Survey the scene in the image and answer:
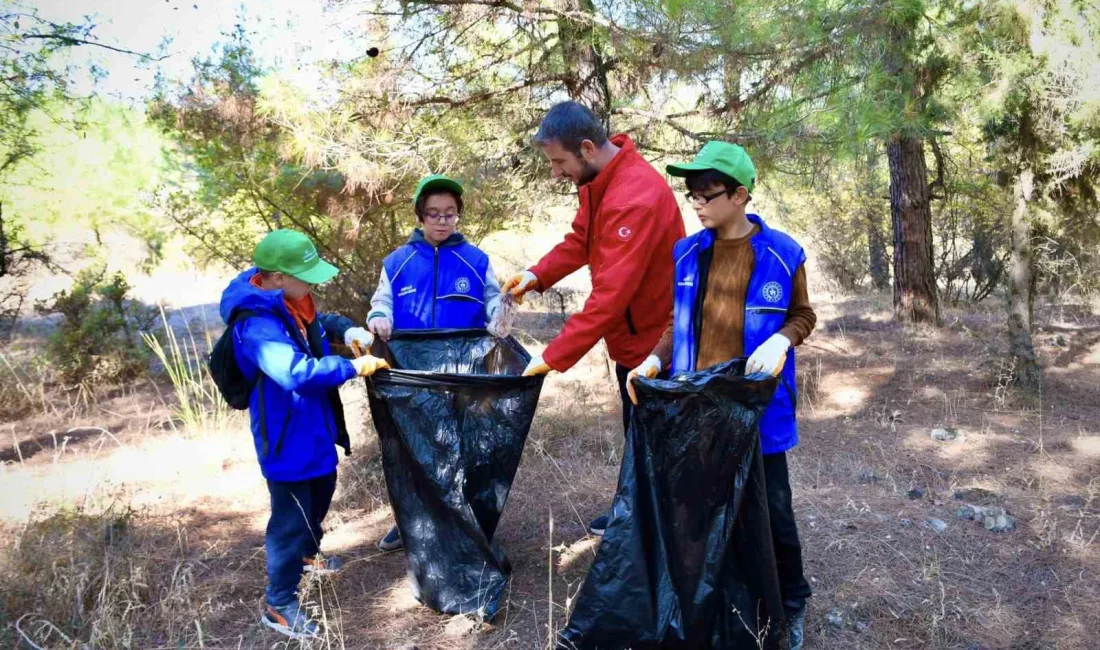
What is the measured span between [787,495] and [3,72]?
5.11 metres

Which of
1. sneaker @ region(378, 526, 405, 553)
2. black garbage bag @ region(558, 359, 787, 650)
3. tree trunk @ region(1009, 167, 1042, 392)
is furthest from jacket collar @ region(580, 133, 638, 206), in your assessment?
tree trunk @ region(1009, 167, 1042, 392)

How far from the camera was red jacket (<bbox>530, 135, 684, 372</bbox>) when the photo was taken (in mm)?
2461

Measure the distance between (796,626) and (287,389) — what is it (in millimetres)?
1836

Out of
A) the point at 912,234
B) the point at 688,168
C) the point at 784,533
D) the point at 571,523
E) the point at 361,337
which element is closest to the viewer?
the point at 688,168

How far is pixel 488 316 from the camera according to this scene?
3.21 meters

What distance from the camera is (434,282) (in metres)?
3.12

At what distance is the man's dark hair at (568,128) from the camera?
2.56m

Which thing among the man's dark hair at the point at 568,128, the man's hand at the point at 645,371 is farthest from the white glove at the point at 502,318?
the man's hand at the point at 645,371

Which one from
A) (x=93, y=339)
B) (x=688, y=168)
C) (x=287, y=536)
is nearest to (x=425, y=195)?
(x=688, y=168)

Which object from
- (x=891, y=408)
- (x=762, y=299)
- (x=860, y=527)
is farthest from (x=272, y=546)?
(x=891, y=408)

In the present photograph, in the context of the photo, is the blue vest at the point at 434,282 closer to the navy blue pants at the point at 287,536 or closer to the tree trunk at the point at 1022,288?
the navy blue pants at the point at 287,536

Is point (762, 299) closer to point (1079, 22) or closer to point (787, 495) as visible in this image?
point (787, 495)

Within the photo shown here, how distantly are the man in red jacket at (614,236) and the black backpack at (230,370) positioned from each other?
38.6 inches

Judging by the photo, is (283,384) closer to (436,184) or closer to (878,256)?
(436,184)
